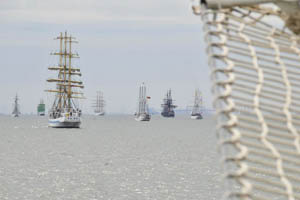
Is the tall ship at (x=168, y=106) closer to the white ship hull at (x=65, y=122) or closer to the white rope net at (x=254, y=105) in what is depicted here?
the white ship hull at (x=65, y=122)

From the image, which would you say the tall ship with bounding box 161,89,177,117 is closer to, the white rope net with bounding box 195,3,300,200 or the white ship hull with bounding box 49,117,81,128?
the white ship hull with bounding box 49,117,81,128

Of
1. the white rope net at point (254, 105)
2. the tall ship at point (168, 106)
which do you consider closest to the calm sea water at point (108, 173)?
the white rope net at point (254, 105)

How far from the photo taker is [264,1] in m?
2.70

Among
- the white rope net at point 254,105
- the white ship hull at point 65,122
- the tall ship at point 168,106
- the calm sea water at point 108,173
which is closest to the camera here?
the white rope net at point 254,105

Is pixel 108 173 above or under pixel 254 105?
under

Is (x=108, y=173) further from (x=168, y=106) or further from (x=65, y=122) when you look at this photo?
(x=168, y=106)

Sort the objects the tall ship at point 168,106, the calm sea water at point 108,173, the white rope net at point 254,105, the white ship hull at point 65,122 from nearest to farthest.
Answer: the white rope net at point 254,105, the calm sea water at point 108,173, the white ship hull at point 65,122, the tall ship at point 168,106

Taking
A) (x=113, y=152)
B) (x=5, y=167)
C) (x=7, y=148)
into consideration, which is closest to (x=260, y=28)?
(x=5, y=167)

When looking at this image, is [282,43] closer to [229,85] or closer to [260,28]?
[260,28]

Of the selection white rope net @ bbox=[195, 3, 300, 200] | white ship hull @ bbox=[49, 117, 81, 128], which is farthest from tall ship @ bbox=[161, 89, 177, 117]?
white rope net @ bbox=[195, 3, 300, 200]

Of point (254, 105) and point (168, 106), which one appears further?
point (168, 106)

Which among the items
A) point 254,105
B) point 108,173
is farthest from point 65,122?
point 254,105

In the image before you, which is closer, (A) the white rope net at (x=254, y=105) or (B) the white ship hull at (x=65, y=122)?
(A) the white rope net at (x=254, y=105)

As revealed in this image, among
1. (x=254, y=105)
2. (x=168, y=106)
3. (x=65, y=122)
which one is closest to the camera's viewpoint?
(x=254, y=105)
